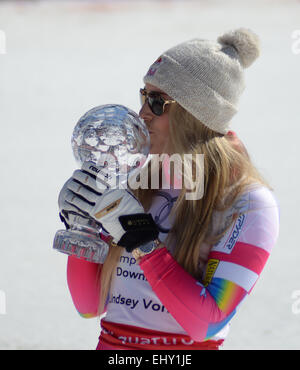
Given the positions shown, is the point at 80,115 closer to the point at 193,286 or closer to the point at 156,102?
the point at 156,102

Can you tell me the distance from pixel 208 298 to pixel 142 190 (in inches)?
23.7

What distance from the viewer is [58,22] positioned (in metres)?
20.3

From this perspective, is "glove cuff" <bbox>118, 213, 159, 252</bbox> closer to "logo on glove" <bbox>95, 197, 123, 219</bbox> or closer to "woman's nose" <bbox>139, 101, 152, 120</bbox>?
"logo on glove" <bbox>95, 197, 123, 219</bbox>

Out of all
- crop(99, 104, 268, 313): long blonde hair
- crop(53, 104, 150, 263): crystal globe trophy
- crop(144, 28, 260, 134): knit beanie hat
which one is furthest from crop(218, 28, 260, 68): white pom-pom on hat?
crop(53, 104, 150, 263): crystal globe trophy

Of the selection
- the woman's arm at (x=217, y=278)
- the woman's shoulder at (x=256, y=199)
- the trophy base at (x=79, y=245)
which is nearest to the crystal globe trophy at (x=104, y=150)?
the trophy base at (x=79, y=245)

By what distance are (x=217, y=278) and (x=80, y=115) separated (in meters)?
9.09

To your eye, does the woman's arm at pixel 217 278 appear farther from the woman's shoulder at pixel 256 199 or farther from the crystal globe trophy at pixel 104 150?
the crystal globe trophy at pixel 104 150

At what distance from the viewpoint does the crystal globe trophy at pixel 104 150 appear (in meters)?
2.07

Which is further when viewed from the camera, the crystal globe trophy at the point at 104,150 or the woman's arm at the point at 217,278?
the crystal globe trophy at the point at 104,150

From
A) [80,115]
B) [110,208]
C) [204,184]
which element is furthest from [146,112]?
[80,115]

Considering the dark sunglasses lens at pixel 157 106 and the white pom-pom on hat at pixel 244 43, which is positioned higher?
the white pom-pom on hat at pixel 244 43

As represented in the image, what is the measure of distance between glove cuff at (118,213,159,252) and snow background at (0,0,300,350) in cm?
69

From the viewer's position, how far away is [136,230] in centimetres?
198

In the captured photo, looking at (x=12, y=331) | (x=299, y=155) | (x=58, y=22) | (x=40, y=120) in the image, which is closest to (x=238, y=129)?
(x=299, y=155)
